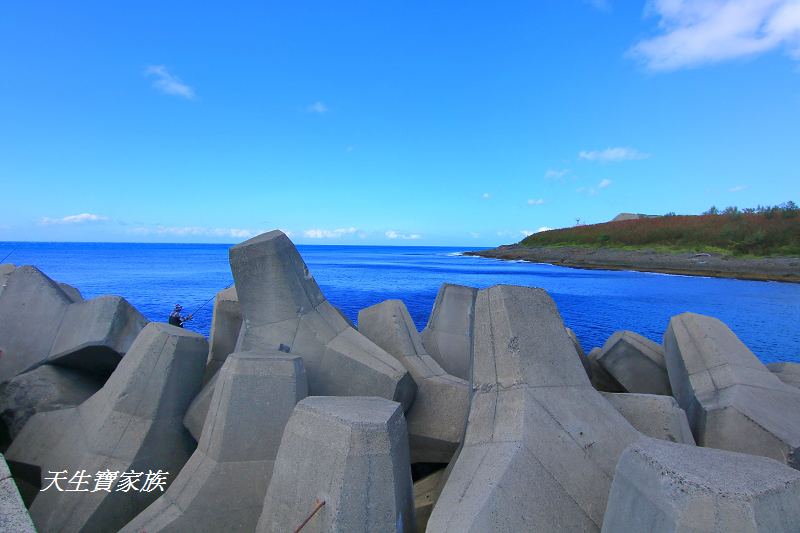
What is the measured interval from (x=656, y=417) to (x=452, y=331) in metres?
3.08

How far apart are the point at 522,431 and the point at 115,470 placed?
9.44ft

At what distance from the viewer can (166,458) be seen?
388cm

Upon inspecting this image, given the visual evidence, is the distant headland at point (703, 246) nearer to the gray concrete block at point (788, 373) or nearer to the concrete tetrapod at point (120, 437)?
the gray concrete block at point (788, 373)

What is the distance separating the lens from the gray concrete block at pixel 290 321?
445 centimetres

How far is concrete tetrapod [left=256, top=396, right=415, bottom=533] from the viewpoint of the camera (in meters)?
2.46

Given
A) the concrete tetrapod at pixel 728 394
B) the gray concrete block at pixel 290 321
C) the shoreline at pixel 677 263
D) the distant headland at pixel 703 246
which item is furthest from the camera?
the distant headland at pixel 703 246

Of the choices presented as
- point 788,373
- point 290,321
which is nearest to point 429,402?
point 290,321

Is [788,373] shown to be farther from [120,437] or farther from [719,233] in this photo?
[719,233]

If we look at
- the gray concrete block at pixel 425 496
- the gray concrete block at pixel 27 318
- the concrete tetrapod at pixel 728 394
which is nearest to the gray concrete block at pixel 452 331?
the gray concrete block at pixel 425 496

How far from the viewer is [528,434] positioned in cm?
279

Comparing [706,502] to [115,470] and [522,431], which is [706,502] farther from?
[115,470]

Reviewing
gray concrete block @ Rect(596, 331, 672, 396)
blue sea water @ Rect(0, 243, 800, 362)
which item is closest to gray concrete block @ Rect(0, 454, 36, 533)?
gray concrete block @ Rect(596, 331, 672, 396)

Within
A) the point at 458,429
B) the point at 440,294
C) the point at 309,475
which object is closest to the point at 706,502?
the point at 309,475

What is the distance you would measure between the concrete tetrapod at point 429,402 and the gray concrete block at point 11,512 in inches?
104
